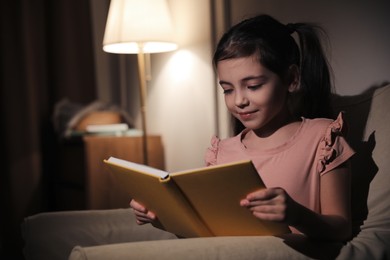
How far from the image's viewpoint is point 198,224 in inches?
44.4

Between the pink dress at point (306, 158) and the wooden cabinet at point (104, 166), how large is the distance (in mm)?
1662

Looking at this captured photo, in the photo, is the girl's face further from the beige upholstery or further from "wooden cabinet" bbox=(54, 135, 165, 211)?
"wooden cabinet" bbox=(54, 135, 165, 211)

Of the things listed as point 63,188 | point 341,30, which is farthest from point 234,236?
point 63,188

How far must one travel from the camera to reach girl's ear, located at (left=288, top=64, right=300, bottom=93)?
1304 millimetres

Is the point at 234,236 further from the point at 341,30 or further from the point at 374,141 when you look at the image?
the point at 341,30

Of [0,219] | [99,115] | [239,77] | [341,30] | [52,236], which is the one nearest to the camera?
[239,77]

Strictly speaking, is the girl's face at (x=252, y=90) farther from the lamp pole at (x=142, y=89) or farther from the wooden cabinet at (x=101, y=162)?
the wooden cabinet at (x=101, y=162)

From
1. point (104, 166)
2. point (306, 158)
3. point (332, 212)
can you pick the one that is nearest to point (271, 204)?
point (332, 212)

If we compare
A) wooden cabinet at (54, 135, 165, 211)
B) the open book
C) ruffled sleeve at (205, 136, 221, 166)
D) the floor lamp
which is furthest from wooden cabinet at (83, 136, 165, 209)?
the open book

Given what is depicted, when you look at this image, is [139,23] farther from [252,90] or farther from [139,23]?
[252,90]

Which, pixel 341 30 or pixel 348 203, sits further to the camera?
pixel 341 30

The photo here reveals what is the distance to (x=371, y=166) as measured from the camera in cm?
126

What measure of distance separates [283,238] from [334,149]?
0.23m

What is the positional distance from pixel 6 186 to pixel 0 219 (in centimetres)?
22
